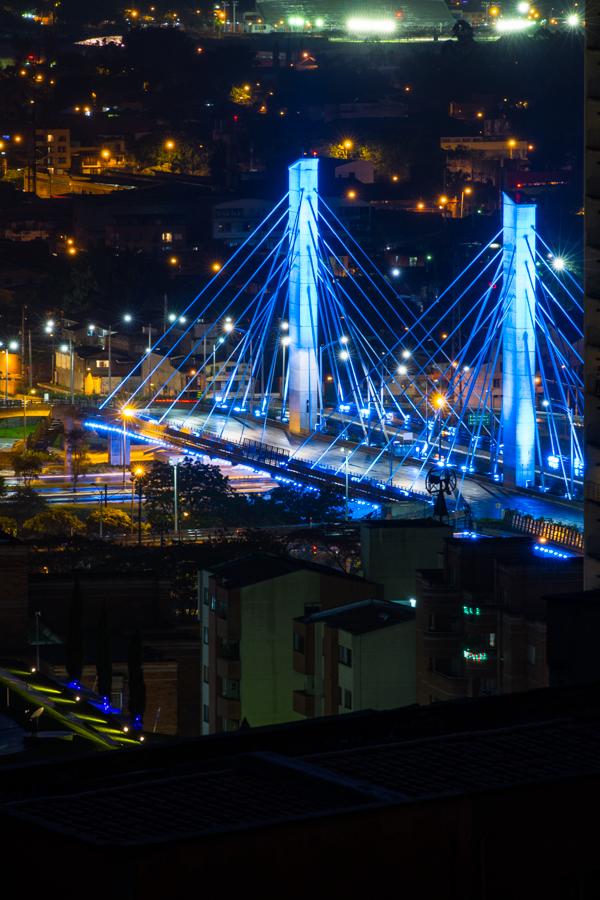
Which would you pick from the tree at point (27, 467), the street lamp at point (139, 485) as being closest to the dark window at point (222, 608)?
the street lamp at point (139, 485)

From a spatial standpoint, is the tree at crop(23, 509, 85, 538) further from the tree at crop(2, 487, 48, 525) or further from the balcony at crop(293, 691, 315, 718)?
the balcony at crop(293, 691, 315, 718)

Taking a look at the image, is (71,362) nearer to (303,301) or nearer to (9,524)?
(303,301)

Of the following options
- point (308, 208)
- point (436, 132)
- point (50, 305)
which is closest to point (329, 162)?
point (436, 132)

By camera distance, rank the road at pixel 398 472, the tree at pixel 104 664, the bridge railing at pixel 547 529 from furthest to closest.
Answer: the road at pixel 398 472
the bridge railing at pixel 547 529
the tree at pixel 104 664

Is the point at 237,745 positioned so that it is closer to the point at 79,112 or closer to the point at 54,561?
the point at 54,561

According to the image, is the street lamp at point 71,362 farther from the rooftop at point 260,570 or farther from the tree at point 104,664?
the tree at point 104,664

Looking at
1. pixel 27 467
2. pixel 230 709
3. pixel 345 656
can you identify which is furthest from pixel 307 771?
pixel 27 467
